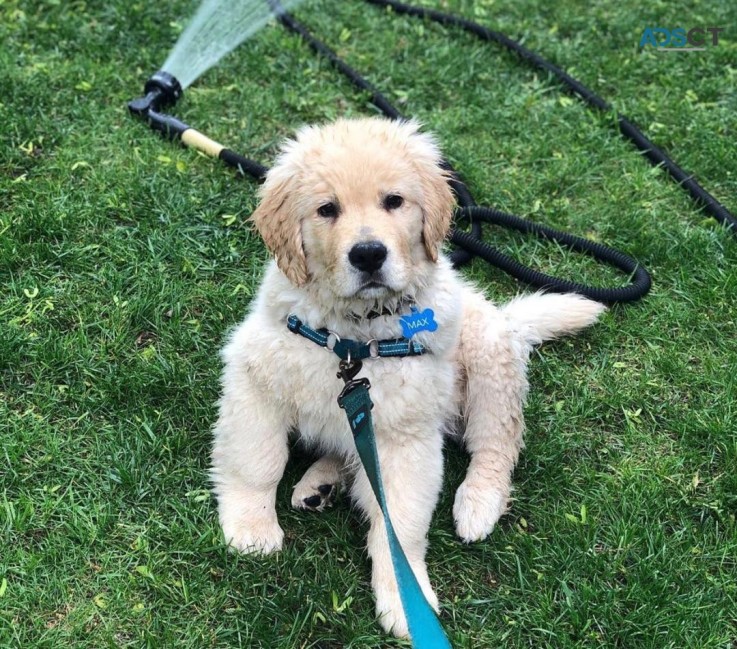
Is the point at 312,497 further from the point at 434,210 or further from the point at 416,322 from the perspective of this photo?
the point at 434,210

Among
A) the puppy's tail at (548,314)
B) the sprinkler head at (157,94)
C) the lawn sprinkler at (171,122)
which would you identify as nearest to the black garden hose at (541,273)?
the puppy's tail at (548,314)

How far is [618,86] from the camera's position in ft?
19.1

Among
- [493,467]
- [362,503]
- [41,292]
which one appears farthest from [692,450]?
Result: [41,292]

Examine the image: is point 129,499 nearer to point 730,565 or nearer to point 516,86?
point 730,565

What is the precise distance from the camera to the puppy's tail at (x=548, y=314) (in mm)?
3766

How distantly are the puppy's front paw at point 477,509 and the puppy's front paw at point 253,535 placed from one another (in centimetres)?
67

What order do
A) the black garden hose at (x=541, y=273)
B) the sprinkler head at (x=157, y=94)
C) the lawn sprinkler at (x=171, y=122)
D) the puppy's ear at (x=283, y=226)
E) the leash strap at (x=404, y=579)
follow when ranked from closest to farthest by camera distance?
the leash strap at (x=404, y=579)
the puppy's ear at (x=283, y=226)
the black garden hose at (x=541, y=273)
the lawn sprinkler at (x=171, y=122)
the sprinkler head at (x=157, y=94)

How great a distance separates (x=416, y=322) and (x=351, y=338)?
24 cm

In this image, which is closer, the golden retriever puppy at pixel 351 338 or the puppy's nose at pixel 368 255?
the puppy's nose at pixel 368 255

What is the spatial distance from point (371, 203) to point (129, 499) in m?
1.41

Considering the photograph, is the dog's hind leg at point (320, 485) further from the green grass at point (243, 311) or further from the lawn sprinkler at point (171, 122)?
the lawn sprinkler at point (171, 122)

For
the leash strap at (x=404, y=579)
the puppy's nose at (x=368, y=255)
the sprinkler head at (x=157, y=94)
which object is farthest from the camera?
the sprinkler head at (x=157, y=94)

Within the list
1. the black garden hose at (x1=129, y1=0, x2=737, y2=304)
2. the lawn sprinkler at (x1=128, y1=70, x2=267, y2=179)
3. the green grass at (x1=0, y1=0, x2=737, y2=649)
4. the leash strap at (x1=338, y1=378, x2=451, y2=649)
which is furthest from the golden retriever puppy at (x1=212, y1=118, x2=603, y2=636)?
the lawn sprinkler at (x1=128, y1=70, x2=267, y2=179)

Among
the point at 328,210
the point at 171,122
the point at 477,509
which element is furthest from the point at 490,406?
the point at 171,122
